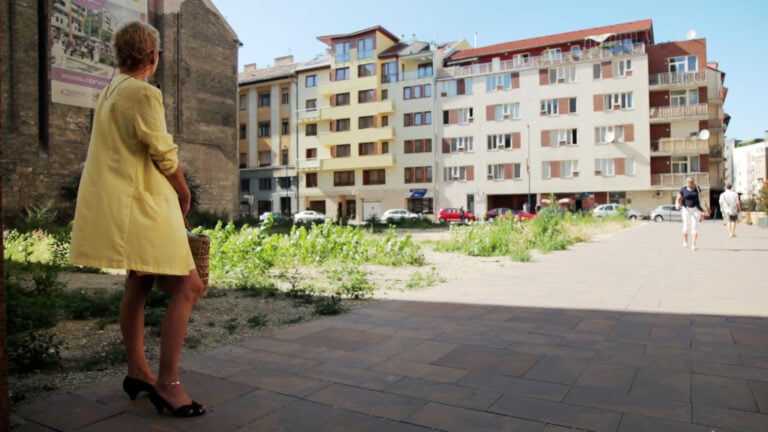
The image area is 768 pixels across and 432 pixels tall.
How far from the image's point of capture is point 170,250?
2.67 metres

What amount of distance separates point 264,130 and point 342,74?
37.7ft

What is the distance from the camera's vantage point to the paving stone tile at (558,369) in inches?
131

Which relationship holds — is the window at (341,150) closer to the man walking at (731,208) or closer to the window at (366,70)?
the window at (366,70)

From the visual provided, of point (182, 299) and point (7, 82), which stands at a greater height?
point (7, 82)

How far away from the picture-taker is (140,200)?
8.69 feet

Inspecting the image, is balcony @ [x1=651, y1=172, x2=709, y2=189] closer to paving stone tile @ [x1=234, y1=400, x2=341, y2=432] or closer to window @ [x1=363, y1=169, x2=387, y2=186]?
window @ [x1=363, y1=169, x2=387, y2=186]

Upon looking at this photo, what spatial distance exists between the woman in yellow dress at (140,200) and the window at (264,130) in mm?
62745

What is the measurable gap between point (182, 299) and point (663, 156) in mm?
53331

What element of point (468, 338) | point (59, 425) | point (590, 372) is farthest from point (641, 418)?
point (59, 425)

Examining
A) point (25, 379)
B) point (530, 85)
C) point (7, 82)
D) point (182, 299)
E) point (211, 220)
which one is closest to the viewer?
point (182, 299)

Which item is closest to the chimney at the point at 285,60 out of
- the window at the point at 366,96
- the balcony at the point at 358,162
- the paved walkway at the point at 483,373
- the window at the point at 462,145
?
the window at the point at 366,96

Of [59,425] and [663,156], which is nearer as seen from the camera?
[59,425]

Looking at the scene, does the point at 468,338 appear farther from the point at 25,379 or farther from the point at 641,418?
the point at 25,379

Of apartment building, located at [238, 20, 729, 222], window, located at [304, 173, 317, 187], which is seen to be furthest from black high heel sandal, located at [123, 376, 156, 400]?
window, located at [304, 173, 317, 187]
